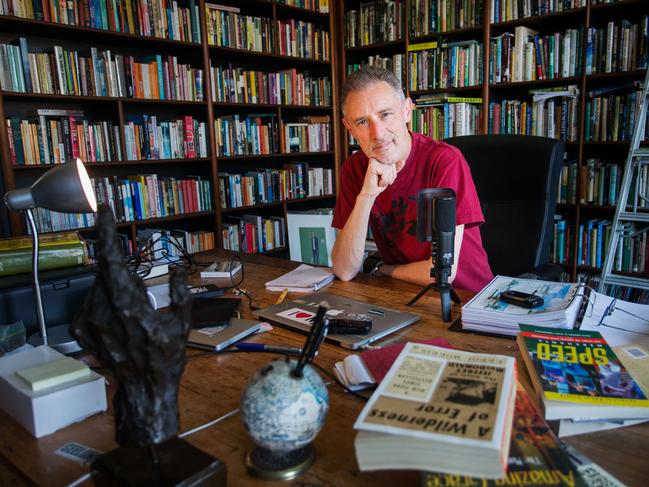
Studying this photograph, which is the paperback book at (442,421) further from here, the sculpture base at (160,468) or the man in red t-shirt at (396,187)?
the man in red t-shirt at (396,187)

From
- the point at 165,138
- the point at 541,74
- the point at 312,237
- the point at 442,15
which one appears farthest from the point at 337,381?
the point at 442,15

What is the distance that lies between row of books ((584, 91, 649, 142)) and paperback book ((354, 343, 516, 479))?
8.55ft

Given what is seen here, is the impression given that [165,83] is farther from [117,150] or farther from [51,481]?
[51,481]

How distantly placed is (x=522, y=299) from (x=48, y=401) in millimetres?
888

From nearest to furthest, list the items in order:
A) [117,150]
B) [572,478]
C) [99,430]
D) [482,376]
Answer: [572,478] → [482,376] → [99,430] → [117,150]

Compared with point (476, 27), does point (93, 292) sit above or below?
below

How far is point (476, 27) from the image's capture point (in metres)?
3.18

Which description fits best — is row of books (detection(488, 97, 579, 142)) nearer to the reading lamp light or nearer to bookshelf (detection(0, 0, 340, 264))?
bookshelf (detection(0, 0, 340, 264))

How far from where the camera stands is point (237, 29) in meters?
3.27

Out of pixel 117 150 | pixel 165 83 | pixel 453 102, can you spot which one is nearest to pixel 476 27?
pixel 453 102

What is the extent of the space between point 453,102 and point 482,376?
300 cm

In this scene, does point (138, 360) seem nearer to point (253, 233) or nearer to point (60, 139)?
point (60, 139)

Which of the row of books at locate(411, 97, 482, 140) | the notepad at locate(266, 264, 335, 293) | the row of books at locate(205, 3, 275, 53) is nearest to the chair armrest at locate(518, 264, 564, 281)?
the notepad at locate(266, 264, 335, 293)

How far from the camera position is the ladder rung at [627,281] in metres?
2.52
